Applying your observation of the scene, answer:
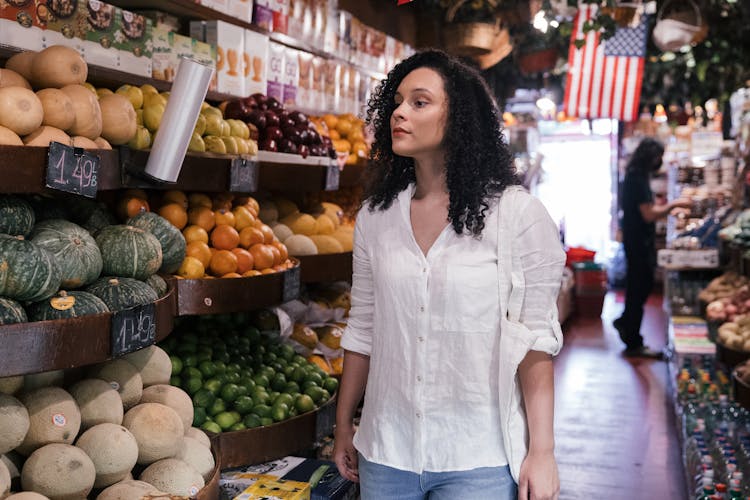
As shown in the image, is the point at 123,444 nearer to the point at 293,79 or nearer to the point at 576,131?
the point at 293,79

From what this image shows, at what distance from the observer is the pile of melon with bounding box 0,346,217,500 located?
1.91 metres

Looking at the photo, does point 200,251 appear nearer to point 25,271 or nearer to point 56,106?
point 56,106

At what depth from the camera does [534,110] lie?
14195mm

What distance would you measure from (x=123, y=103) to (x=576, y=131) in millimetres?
14562

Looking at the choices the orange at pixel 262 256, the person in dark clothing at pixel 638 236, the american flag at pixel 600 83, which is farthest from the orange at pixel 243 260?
the person in dark clothing at pixel 638 236

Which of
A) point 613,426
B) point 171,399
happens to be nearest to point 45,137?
point 171,399

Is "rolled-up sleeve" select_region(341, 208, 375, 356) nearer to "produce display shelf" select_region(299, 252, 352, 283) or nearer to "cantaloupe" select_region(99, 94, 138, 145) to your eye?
"cantaloupe" select_region(99, 94, 138, 145)

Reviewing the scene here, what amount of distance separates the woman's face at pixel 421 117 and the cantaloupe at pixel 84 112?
0.90 meters

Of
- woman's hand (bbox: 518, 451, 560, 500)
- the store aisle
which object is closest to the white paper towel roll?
woman's hand (bbox: 518, 451, 560, 500)

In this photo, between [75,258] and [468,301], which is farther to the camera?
[75,258]

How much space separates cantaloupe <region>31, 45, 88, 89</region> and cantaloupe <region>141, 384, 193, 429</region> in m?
0.91

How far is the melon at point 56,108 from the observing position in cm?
226

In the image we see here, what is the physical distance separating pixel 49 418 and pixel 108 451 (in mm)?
160

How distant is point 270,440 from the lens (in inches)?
111
